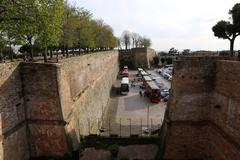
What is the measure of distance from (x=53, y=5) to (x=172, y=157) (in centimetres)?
1139

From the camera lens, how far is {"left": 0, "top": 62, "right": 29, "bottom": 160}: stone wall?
11.0 m

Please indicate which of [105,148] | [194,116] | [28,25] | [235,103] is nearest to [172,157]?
[194,116]

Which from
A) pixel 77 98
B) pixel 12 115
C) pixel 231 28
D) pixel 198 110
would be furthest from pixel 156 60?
pixel 12 115

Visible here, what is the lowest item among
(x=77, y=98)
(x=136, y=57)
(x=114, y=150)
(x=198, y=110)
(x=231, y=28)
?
(x=114, y=150)

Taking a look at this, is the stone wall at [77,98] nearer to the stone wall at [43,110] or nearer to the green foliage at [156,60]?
the stone wall at [43,110]

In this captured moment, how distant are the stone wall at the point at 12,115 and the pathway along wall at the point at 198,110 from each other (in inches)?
307

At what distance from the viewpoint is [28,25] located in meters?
14.1

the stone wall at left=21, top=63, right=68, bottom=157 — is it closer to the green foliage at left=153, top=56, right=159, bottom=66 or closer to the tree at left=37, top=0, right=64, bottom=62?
the tree at left=37, top=0, right=64, bottom=62

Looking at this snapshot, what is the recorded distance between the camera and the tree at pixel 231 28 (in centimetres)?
1772

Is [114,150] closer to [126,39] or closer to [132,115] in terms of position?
[132,115]

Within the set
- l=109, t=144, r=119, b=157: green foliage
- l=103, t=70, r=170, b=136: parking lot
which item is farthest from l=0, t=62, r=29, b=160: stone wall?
l=103, t=70, r=170, b=136: parking lot

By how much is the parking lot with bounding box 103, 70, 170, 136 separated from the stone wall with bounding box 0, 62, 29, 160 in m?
9.14

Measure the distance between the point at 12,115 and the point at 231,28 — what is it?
15748 mm

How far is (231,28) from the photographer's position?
59.0ft
